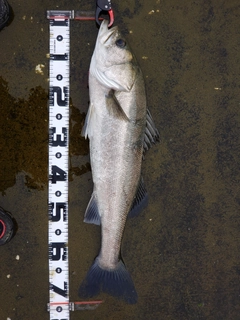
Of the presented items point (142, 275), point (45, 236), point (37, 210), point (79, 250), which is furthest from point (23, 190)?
point (142, 275)

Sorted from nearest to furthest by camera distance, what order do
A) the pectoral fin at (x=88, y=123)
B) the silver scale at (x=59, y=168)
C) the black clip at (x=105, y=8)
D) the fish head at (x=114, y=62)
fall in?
the fish head at (x=114, y=62) < the pectoral fin at (x=88, y=123) < the black clip at (x=105, y=8) < the silver scale at (x=59, y=168)

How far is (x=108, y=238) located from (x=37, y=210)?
2.24 ft

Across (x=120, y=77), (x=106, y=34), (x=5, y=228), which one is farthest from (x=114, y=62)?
(x=5, y=228)

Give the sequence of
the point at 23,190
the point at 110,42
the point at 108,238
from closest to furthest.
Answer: the point at 110,42, the point at 108,238, the point at 23,190

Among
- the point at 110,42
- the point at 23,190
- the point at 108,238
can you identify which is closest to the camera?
the point at 110,42

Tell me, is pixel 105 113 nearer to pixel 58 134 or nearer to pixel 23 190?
pixel 58 134

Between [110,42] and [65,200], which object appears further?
[65,200]

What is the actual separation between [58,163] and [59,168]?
0.04m

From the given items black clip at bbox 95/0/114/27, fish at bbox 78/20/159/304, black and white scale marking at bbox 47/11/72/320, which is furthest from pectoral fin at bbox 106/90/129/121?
black clip at bbox 95/0/114/27

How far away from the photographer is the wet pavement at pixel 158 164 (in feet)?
8.60

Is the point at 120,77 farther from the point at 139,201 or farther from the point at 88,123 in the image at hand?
the point at 139,201

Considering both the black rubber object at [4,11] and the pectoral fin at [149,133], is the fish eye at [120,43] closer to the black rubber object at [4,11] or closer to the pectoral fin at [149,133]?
the pectoral fin at [149,133]

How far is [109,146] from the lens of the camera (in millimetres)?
2340

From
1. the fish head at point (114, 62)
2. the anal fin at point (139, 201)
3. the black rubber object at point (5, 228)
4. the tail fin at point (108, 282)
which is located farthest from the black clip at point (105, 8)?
the tail fin at point (108, 282)
